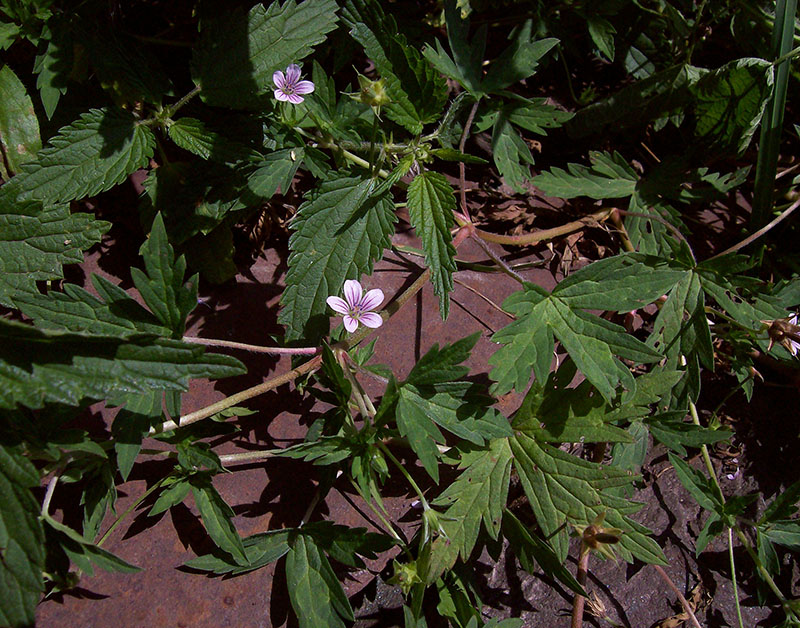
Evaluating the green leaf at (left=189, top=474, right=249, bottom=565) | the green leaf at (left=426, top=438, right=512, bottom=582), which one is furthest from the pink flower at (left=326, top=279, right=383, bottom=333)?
the green leaf at (left=189, top=474, right=249, bottom=565)

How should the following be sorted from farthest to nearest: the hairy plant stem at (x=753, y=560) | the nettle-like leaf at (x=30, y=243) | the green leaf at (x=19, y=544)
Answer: the hairy plant stem at (x=753, y=560)
the nettle-like leaf at (x=30, y=243)
the green leaf at (x=19, y=544)

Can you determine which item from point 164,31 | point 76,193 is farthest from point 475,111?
point 76,193

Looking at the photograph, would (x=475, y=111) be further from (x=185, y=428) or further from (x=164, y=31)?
(x=185, y=428)

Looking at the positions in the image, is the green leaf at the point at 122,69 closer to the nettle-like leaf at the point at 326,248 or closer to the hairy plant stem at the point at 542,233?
the nettle-like leaf at the point at 326,248

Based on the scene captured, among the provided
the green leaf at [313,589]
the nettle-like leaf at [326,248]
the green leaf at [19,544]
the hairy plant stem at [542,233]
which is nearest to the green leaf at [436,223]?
the nettle-like leaf at [326,248]

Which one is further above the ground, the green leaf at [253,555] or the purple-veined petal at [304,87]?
the purple-veined petal at [304,87]

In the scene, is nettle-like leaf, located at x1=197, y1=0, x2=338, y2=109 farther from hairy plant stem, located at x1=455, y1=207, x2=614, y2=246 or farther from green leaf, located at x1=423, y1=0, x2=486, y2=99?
hairy plant stem, located at x1=455, y1=207, x2=614, y2=246
